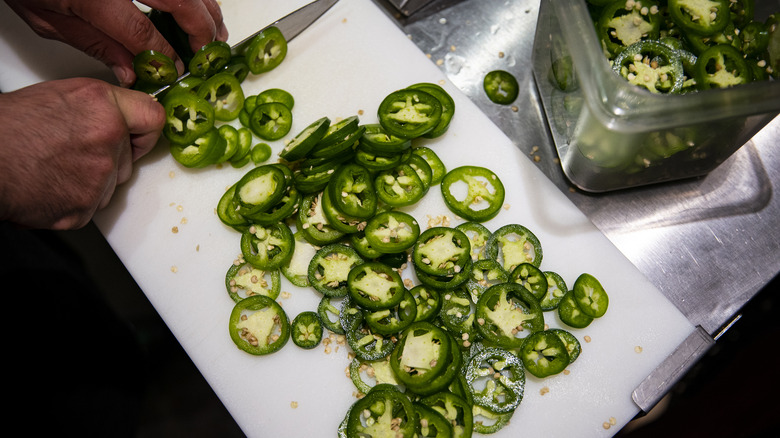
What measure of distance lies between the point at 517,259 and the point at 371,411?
0.64m

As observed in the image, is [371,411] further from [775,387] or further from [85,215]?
[775,387]

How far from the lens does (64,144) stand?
1.68 metres

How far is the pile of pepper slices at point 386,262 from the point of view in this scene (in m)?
1.73

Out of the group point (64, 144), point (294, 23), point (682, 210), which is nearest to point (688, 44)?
point (682, 210)

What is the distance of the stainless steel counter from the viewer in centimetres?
197

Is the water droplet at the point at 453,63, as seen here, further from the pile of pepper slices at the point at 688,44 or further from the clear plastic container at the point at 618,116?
the pile of pepper slices at the point at 688,44

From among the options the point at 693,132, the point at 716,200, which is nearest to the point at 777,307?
the point at 716,200

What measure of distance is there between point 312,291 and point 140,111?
75 centimetres

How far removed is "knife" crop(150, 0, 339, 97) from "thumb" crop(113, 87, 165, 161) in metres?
0.11

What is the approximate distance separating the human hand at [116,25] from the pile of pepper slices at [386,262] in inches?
2.4

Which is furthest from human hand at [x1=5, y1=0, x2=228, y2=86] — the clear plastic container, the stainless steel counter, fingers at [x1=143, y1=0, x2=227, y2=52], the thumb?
the clear plastic container

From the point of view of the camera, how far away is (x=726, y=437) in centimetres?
240

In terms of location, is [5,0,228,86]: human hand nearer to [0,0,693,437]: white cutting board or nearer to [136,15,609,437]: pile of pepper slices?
[136,15,609,437]: pile of pepper slices

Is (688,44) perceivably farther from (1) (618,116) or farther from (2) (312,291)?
(2) (312,291)
